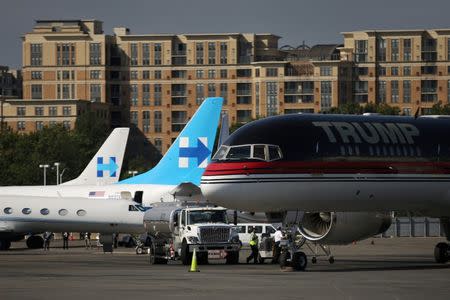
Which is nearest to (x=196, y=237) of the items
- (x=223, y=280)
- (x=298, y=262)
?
(x=298, y=262)

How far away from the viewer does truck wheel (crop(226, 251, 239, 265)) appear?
61.2 meters

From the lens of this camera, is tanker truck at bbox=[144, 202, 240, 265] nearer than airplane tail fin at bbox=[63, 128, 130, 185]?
Yes

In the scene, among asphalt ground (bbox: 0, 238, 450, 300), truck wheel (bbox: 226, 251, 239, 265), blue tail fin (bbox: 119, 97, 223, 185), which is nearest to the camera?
asphalt ground (bbox: 0, 238, 450, 300)

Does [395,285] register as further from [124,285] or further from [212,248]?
[212,248]

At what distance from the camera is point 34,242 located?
9056 cm

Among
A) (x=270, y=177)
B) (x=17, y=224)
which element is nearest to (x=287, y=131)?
(x=270, y=177)

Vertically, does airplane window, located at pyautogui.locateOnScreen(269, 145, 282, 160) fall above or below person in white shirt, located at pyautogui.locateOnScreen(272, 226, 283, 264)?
above

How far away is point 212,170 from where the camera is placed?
171ft

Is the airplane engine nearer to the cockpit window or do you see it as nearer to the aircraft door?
the cockpit window

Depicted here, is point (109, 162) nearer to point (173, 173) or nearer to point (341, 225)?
point (173, 173)

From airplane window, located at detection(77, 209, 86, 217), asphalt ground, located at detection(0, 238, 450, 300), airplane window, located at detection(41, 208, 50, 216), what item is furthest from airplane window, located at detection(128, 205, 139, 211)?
asphalt ground, located at detection(0, 238, 450, 300)

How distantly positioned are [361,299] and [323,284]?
576 cm

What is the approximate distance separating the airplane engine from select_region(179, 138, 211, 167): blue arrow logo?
34.5 meters

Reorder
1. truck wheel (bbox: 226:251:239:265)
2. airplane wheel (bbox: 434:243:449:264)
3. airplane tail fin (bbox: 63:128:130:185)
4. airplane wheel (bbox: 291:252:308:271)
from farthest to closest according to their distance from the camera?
airplane tail fin (bbox: 63:128:130:185)
truck wheel (bbox: 226:251:239:265)
airplane wheel (bbox: 434:243:449:264)
airplane wheel (bbox: 291:252:308:271)
